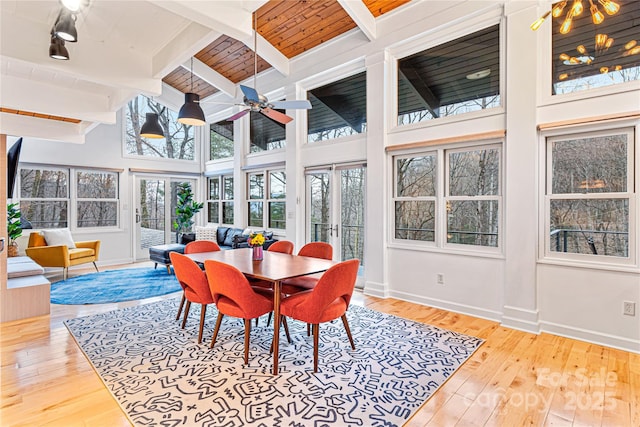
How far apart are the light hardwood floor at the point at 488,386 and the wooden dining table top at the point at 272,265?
1.26 m

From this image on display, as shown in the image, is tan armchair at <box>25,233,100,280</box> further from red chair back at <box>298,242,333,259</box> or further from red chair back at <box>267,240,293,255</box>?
red chair back at <box>298,242,333,259</box>

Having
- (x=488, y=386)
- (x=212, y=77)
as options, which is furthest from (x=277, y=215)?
(x=488, y=386)

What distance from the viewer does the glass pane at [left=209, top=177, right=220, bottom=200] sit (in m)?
8.24

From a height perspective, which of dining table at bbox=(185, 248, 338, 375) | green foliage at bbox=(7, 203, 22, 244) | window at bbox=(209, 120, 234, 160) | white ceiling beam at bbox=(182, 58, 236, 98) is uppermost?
white ceiling beam at bbox=(182, 58, 236, 98)

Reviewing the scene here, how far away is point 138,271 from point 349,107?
4.95 m

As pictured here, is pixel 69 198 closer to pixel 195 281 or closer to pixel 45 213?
pixel 45 213

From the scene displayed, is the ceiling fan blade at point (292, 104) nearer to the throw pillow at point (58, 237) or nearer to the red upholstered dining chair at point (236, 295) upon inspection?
the red upholstered dining chair at point (236, 295)

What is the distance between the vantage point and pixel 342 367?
102 inches

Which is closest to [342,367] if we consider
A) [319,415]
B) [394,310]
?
[319,415]

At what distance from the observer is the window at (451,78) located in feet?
12.3

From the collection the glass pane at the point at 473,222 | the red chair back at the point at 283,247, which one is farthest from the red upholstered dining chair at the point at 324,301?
the glass pane at the point at 473,222

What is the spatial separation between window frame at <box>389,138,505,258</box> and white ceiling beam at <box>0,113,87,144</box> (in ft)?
16.2

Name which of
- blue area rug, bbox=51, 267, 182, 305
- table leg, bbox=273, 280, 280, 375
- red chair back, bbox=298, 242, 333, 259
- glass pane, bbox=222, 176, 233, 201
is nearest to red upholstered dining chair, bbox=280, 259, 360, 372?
table leg, bbox=273, 280, 280, 375

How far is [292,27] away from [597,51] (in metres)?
3.92
